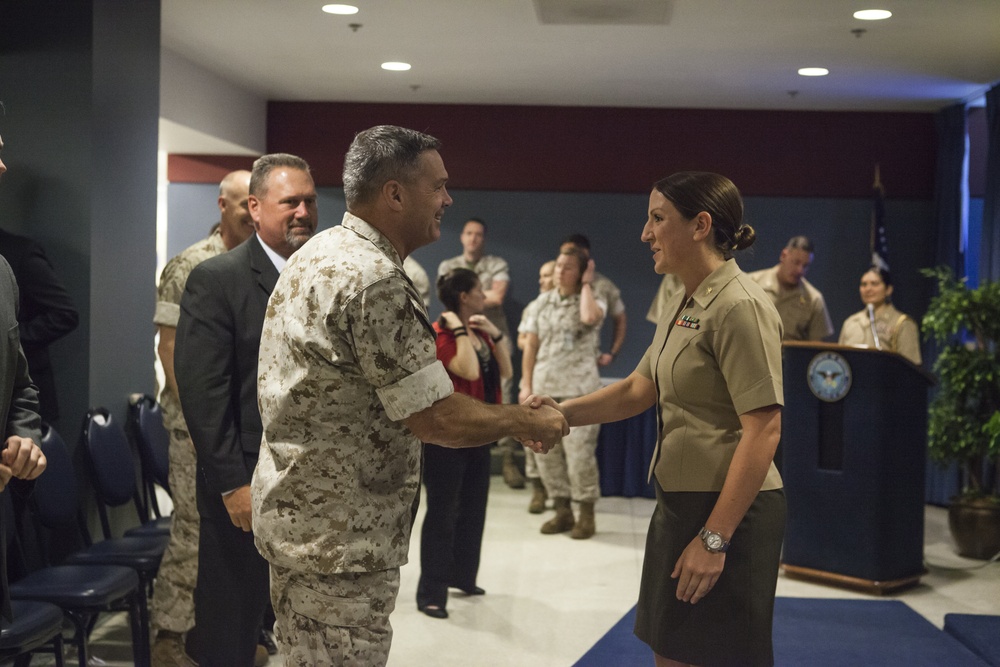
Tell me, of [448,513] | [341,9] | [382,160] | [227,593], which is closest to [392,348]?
[382,160]

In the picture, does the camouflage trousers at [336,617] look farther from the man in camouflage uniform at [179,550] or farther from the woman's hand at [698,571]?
the man in camouflage uniform at [179,550]

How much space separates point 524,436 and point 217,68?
21.1ft

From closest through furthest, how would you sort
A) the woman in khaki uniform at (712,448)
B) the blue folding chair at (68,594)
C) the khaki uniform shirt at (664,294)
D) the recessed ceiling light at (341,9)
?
the woman in khaki uniform at (712,448) < the blue folding chair at (68,594) < the recessed ceiling light at (341,9) < the khaki uniform shirt at (664,294)

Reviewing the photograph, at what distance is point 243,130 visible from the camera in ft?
29.1

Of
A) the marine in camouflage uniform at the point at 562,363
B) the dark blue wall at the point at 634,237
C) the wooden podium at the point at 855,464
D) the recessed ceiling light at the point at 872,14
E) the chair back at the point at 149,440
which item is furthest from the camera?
the dark blue wall at the point at 634,237

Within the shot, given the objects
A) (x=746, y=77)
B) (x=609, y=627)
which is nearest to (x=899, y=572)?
(x=609, y=627)

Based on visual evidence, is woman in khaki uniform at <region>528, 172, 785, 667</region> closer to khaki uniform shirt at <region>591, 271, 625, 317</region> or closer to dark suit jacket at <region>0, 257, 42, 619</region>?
dark suit jacket at <region>0, 257, 42, 619</region>

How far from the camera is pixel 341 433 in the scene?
1976 millimetres

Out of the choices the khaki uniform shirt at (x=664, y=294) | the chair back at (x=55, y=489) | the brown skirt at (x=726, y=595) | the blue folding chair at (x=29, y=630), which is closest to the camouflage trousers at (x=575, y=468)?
the khaki uniform shirt at (x=664, y=294)

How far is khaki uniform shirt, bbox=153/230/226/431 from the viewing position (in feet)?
13.2

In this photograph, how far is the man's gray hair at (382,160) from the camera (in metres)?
2.05

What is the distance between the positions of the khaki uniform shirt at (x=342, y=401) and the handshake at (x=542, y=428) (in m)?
0.29

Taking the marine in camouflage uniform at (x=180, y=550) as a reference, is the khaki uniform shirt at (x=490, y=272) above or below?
above

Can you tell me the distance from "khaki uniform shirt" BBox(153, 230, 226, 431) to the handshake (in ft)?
6.59
